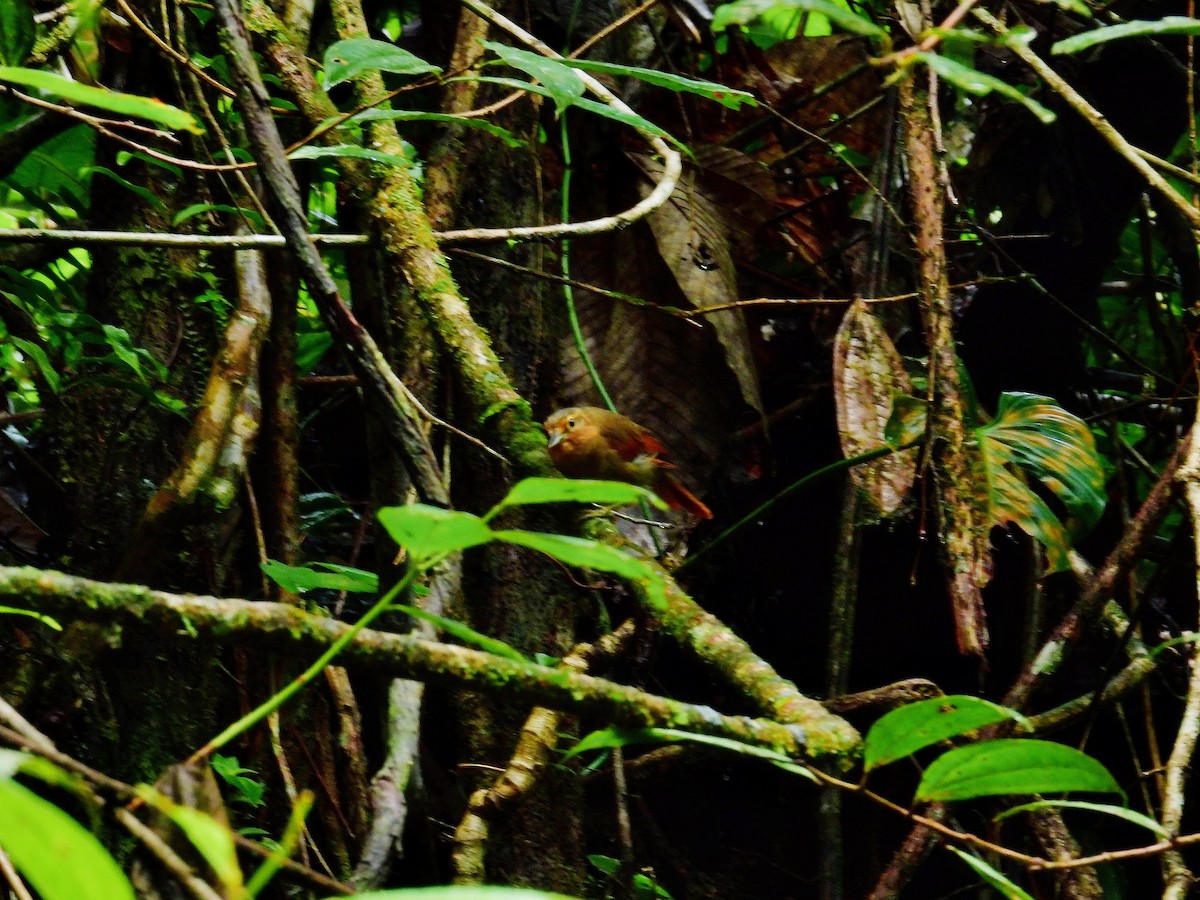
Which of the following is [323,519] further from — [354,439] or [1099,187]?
[1099,187]

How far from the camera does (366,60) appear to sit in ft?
4.02

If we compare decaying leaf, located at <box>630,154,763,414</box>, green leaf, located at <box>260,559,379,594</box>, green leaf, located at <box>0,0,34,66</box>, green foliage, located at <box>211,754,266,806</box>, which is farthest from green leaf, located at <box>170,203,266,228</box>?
decaying leaf, located at <box>630,154,763,414</box>

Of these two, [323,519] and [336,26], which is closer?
[336,26]

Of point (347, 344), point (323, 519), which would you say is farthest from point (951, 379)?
point (323, 519)

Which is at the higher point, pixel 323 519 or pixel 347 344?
pixel 347 344

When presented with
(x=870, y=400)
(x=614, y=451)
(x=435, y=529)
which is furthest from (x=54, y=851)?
(x=614, y=451)

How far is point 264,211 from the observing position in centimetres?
147

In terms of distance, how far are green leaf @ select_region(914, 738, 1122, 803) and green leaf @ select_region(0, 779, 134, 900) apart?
633 mm

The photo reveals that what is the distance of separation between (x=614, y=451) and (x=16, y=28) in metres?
1.35

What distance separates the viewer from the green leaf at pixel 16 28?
1378 mm

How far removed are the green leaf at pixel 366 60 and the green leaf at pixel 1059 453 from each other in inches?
43.6

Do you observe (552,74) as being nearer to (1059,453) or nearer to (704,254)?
(704,254)

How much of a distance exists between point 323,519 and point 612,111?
109 centimetres

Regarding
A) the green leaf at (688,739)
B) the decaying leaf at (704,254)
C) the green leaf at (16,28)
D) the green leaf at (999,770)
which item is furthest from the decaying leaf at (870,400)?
the green leaf at (16,28)
